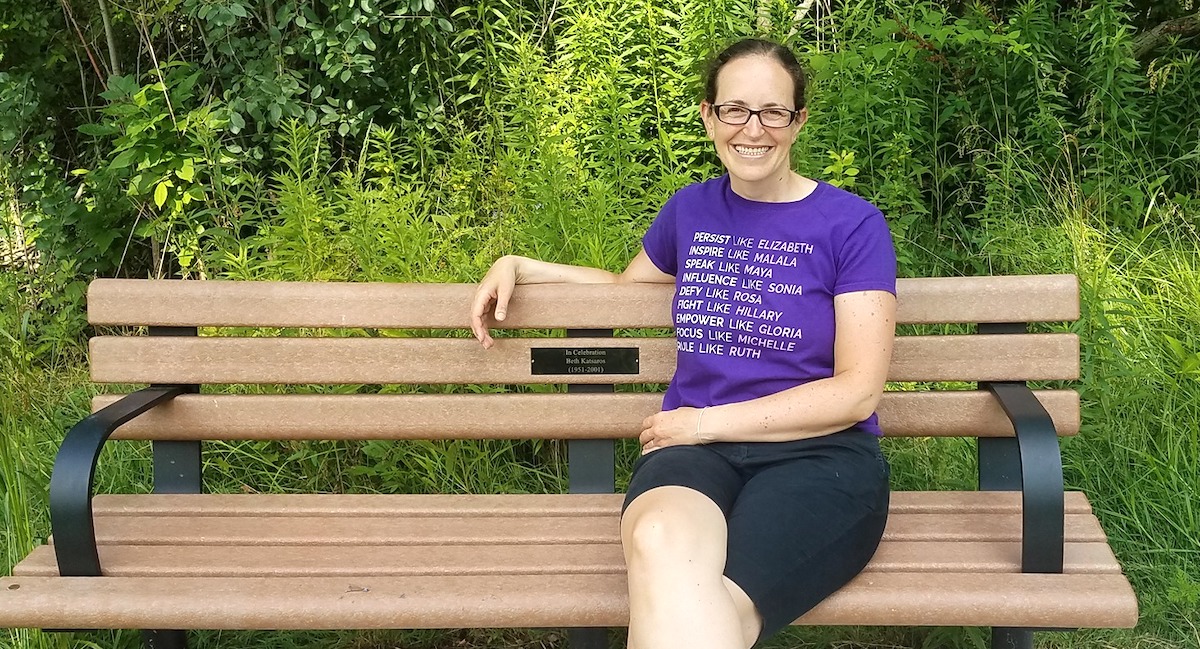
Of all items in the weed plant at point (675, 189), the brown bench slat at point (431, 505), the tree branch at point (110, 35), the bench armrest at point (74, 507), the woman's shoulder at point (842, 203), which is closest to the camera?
the bench armrest at point (74, 507)

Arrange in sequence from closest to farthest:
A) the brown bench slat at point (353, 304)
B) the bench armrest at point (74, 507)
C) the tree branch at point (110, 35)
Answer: the bench armrest at point (74, 507) → the brown bench slat at point (353, 304) → the tree branch at point (110, 35)

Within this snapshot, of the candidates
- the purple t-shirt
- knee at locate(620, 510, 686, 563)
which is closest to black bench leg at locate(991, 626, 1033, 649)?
the purple t-shirt

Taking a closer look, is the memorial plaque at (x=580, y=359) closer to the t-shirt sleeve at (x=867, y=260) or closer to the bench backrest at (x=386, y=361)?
the bench backrest at (x=386, y=361)

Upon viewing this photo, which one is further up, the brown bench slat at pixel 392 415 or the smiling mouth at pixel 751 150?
the smiling mouth at pixel 751 150

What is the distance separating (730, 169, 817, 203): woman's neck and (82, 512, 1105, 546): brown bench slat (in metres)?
0.79

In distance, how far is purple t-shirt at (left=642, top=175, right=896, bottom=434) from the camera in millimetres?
2346

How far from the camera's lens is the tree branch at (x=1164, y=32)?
479 centimetres

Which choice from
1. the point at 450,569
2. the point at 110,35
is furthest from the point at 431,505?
the point at 110,35

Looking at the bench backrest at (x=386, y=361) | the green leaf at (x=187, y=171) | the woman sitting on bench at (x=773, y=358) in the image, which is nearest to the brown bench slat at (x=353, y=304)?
the bench backrest at (x=386, y=361)

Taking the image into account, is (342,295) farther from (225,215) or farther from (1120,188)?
(1120,188)

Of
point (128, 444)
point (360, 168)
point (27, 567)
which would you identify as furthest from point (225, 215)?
point (27, 567)

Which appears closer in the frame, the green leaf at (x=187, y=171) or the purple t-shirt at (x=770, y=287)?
the purple t-shirt at (x=770, y=287)

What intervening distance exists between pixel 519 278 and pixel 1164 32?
3.60 meters

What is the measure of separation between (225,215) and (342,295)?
1851 millimetres
